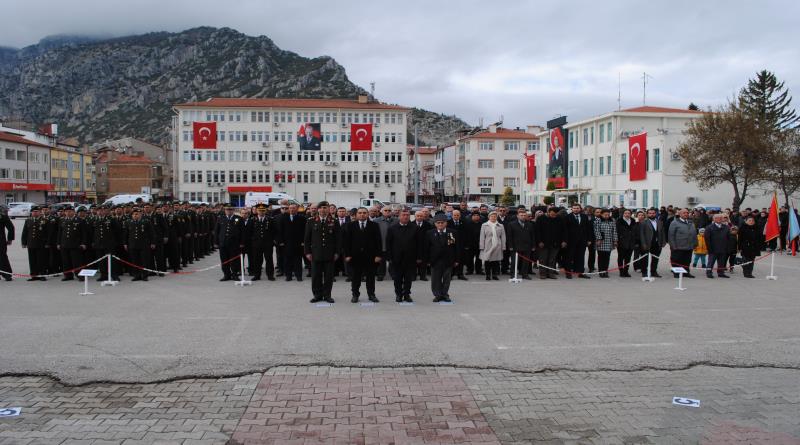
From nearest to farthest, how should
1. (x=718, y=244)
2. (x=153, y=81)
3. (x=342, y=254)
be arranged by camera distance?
(x=342, y=254)
(x=718, y=244)
(x=153, y=81)

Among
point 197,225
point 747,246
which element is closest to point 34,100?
point 197,225

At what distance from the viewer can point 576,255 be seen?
16219mm

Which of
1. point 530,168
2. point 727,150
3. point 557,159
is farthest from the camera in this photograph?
point 530,168

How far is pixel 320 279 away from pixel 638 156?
4384cm

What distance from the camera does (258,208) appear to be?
1549 cm

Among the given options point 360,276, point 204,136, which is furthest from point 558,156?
point 360,276

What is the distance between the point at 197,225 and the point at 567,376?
15.7 m

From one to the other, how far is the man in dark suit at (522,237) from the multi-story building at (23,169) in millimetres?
76990

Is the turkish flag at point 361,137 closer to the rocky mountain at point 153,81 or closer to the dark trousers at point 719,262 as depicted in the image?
the dark trousers at point 719,262

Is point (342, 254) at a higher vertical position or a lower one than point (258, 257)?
higher

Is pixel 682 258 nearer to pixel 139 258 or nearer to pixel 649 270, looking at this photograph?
pixel 649 270

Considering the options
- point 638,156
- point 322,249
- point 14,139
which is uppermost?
point 14,139

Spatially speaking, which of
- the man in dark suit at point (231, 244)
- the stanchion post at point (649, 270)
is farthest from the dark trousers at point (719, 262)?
the man in dark suit at point (231, 244)

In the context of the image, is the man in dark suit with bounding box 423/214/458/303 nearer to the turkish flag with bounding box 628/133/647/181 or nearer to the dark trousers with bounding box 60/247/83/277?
the dark trousers with bounding box 60/247/83/277
